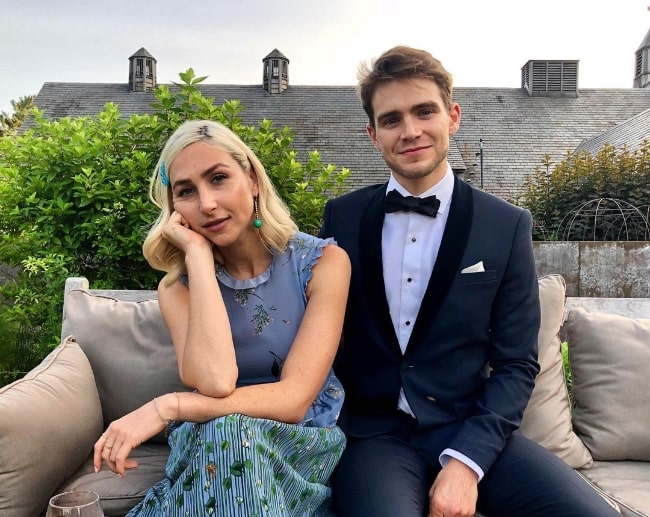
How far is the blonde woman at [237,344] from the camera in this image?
1.54m

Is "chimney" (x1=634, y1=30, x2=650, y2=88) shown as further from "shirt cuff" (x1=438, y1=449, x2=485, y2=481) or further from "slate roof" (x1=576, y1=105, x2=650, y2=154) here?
Answer: "shirt cuff" (x1=438, y1=449, x2=485, y2=481)

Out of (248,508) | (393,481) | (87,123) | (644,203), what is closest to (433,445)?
(393,481)

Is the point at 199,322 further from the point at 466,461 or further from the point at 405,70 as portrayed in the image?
the point at 405,70

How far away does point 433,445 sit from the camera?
201cm

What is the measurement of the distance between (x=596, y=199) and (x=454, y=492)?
5778mm

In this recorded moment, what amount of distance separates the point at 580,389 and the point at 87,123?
3798 mm

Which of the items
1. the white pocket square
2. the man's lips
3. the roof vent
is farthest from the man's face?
the roof vent

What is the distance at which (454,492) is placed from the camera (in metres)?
1.78

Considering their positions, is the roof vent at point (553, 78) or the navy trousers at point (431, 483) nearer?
the navy trousers at point (431, 483)

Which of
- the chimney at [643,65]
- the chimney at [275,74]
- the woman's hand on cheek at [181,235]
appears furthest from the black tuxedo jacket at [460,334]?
the chimney at [643,65]

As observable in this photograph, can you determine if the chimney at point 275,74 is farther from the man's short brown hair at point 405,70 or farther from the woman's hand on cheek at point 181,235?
the woman's hand on cheek at point 181,235

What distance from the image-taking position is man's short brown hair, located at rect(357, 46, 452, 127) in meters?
2.01

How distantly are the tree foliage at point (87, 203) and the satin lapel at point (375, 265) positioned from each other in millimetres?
1727

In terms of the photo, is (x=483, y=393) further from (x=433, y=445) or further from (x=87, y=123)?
(x=87, y=123)
